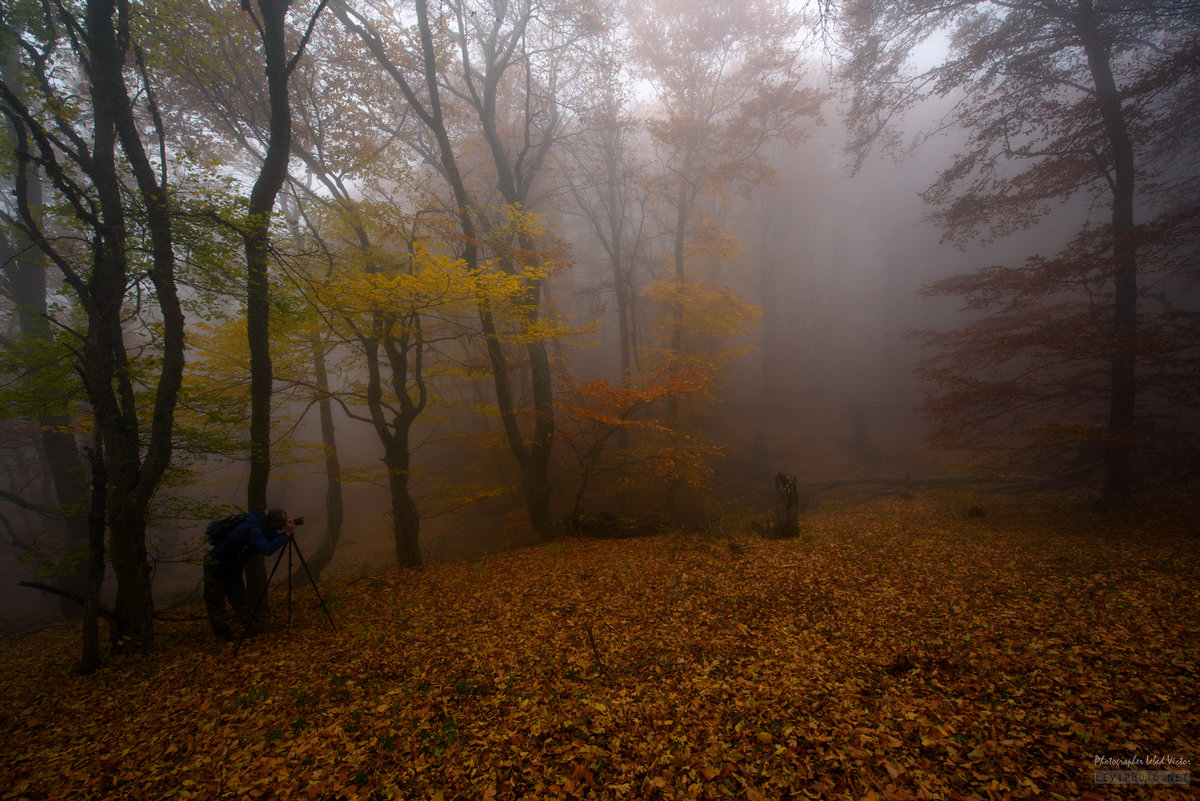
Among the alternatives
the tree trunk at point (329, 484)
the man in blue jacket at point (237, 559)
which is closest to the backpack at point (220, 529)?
the man in blue jacket at point (237, 559)

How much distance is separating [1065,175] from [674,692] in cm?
1020

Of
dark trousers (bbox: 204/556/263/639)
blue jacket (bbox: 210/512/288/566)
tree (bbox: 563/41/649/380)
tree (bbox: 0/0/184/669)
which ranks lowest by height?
dark trousers (bbox: 204/556/263/639)

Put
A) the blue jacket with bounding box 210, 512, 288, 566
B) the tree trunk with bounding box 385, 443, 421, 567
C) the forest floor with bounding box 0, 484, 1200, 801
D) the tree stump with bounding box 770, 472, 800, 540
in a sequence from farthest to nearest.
A: 1. the tree trunk with bounding box 385, 443, 421, 567
2. the tree stump with bounding box 770, 472, 800, 540
3. the blue jacket with bounding box 210, 512, 288, 566
4. the forest floor with bounding box 0, 484, 1200, 801

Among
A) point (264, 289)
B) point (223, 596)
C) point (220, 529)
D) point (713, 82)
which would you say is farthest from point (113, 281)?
point (713, 82)

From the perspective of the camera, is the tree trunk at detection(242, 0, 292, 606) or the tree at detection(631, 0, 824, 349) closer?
the tree trunk at detection(242, 0, 292, 606)

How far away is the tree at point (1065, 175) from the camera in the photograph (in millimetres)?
6375

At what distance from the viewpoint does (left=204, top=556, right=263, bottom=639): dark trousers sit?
448 cm

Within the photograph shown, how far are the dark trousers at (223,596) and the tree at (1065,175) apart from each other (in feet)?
34.9

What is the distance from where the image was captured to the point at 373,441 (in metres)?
24.9

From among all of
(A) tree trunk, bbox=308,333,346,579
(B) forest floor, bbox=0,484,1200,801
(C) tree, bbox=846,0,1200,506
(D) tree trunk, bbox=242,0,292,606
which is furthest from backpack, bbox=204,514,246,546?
(C) tree, bbox=846,0,1200,506

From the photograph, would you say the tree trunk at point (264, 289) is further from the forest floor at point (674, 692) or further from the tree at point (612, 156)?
the tree at point (612, 156)

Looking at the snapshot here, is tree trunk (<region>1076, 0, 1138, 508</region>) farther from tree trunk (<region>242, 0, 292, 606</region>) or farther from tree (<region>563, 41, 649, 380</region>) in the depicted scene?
tree trunk (<region>242, 0, 292, 606</region>)

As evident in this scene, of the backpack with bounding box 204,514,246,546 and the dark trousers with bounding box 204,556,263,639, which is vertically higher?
the backpack with bounding box 204,514,246,546

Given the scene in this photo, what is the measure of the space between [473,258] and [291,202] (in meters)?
11.1
